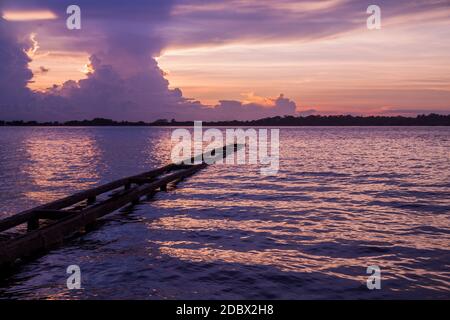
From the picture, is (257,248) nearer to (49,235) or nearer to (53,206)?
(49,235)

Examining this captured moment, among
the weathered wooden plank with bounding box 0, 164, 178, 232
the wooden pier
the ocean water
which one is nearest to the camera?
the ocean water

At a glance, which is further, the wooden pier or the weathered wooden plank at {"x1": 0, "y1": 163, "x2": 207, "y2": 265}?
the wooden pier

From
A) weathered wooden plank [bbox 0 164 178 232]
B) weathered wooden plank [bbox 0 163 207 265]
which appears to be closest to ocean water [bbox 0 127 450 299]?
weathered wooden plank [bbox 0 163 207 265]

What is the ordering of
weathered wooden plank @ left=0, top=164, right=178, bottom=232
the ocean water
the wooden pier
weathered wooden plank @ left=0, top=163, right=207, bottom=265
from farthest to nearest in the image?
weathered wooden plank @ left=0, top=164, right=178, bottom=232 < the wooden pier < weathered wooden plank @ left=0, top=163, right=207, bottom=265 < the ocean water

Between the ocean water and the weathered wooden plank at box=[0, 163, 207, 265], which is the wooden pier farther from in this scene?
the ocean water

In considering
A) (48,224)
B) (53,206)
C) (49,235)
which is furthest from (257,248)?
(53,206)

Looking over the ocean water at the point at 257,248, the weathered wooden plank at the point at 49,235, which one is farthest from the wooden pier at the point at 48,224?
the ocean water at the point at 257,248

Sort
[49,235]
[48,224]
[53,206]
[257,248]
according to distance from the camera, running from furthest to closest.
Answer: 1. [53,206]
2. [48,224]
3. [257,248]
4. [49,235]

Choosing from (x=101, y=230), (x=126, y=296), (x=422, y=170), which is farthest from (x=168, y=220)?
(x=422, y=170)

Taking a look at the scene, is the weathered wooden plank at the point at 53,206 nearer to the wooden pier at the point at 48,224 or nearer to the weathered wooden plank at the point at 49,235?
the wooden pier at the point at 48,224

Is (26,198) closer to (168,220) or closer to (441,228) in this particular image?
(168,220)

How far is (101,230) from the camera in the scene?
13.9 m

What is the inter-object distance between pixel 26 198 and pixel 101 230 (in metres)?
9.69
